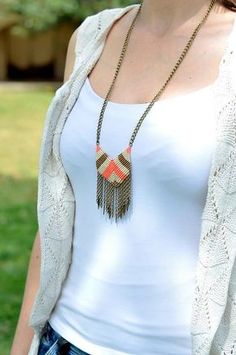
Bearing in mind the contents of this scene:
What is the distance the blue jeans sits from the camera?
1409 mm

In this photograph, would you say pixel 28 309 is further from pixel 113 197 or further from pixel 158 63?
pixel 158 63

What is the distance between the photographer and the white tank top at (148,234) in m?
1.28

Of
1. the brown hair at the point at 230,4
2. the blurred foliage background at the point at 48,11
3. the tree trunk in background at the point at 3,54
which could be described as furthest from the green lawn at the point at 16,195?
the brown hair at the point at 230,4

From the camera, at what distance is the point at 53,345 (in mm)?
1457

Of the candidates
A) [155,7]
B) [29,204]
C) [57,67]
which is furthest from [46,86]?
[155,7]

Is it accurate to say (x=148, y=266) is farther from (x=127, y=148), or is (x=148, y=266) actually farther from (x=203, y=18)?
(x=203, y=18)

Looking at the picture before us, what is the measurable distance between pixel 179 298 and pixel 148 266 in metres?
0.07

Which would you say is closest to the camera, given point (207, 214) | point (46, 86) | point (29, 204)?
point (207, 214)

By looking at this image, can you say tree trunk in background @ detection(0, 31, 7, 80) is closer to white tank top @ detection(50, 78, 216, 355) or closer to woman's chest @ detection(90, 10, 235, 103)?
woman's chest @ detection(90, 10, 235, 103)

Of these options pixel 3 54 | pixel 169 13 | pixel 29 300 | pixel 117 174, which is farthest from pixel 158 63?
pixel 3 54

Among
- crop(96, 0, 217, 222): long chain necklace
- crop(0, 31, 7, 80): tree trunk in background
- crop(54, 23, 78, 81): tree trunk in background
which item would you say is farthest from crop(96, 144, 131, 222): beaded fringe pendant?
crop(0, 31, 7, 80): tree trunk in background

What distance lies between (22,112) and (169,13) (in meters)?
8.92

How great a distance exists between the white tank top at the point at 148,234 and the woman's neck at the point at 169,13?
0.17 metres

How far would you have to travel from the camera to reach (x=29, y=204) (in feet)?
19.7
